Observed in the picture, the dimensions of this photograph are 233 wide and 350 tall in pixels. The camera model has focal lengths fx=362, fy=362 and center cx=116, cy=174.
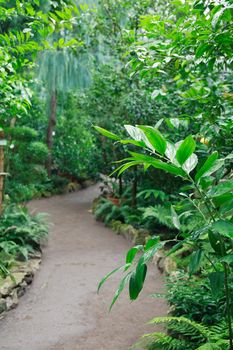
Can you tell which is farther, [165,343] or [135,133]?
[165,343]

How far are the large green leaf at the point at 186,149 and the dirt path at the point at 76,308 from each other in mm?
2382

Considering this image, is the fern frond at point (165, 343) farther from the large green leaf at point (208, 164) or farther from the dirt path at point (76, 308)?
the large green leaf at point (208, 164)

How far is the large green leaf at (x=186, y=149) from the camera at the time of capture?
3.53 ft

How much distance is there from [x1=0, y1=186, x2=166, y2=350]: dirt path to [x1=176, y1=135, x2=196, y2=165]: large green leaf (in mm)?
2382

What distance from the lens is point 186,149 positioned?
1080 millimetres

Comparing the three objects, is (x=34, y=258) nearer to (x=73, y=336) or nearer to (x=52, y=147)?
(x=73, y=336)

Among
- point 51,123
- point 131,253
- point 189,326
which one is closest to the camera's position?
point 131,253

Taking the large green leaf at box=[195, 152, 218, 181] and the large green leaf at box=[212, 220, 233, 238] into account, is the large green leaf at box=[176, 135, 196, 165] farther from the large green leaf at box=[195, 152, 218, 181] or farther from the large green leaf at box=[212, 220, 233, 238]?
the large green leaf at box=[212, 220, 233, 238]

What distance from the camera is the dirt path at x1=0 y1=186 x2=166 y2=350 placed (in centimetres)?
310

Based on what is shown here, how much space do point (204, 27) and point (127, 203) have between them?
6230 mm

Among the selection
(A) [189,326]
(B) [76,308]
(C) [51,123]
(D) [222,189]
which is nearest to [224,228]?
(D) [222,189]

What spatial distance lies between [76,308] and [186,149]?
3.13 m

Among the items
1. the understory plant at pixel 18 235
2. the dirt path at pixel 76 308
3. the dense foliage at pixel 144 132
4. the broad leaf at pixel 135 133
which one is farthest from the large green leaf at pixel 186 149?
the understory plant at pixel 18 235

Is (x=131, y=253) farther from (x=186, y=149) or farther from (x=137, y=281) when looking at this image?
(x=186, y=149)
